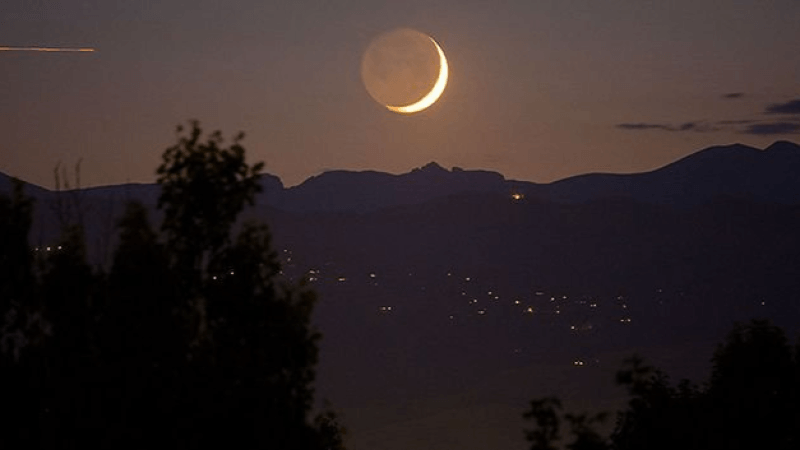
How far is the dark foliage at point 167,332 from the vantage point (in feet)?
44.3

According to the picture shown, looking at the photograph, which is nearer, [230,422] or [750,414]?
[230,422]

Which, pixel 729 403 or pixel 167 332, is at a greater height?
pixel 167 332

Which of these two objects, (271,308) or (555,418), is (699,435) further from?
(271,308)

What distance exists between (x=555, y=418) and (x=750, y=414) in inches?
411

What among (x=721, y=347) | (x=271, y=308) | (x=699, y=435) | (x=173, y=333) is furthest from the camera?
(x=721, y=347)

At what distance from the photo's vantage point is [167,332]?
14.2 metres

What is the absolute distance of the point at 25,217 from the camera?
619 inches

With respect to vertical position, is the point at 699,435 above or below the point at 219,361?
below

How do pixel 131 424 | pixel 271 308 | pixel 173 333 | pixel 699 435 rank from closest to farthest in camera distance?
pixel 131 424, pixel 173 333, pixel 271 308, pixel 699 435

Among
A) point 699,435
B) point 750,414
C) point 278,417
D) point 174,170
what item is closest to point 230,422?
point 278,417

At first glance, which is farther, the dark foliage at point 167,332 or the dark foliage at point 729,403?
the dark foliage at point 729,403

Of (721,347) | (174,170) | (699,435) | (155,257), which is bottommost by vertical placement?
(699,435)

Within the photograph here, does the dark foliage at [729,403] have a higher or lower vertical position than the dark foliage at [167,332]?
lower

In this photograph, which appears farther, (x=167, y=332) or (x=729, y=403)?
(x=729, y=403)
